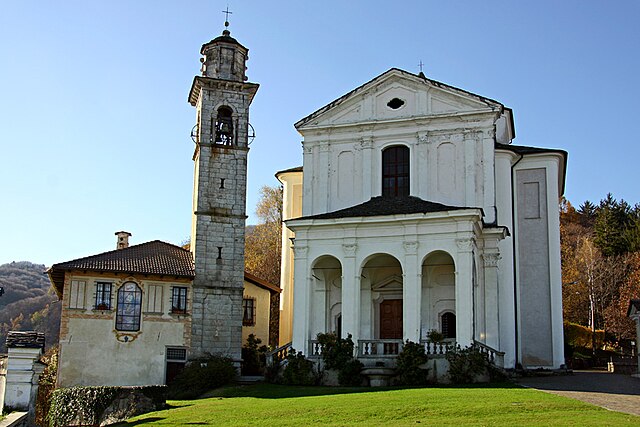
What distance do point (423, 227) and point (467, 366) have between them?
18.3 feet

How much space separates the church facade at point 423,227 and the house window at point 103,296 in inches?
305

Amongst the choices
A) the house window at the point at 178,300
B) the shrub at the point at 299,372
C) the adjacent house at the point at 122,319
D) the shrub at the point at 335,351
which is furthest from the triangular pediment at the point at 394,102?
the shrub at the point at 299,372

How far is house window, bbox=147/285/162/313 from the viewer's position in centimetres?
3272

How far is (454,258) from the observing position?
2894cm

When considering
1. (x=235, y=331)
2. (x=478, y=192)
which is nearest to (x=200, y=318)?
(x=235, y=331)

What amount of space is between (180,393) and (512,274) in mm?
14061

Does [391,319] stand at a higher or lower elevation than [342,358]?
higher

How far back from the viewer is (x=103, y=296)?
32250 millimetres

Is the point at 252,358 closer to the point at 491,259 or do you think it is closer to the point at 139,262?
the point at 139,262

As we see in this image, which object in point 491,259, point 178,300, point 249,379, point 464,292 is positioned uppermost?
point 491,259

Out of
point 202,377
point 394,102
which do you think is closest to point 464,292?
point 394,102

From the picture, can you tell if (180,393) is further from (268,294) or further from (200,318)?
(268,294)

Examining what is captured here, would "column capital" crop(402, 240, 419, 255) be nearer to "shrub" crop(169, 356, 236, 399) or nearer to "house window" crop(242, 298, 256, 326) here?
"shrub" crop(169, 356, 236, 399)

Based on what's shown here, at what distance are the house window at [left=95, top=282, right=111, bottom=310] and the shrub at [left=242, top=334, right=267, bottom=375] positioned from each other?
630 centimetres
